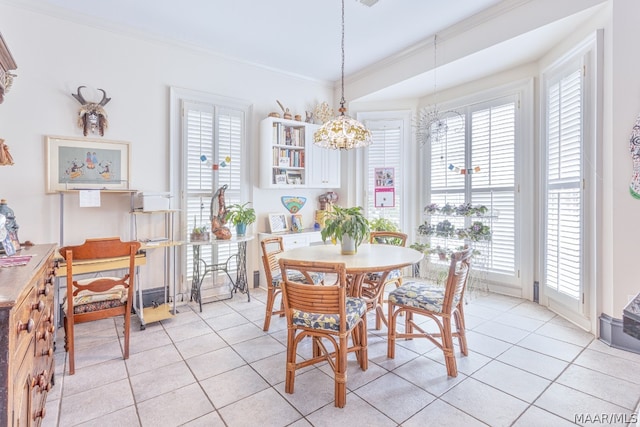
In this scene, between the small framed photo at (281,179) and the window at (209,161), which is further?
the small framed photo at (281,179)

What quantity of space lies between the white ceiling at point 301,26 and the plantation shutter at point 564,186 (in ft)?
1.79

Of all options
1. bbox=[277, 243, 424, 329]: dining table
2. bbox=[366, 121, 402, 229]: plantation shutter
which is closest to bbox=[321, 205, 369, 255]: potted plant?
bbox=[277, 243, 424, 329]: dining table

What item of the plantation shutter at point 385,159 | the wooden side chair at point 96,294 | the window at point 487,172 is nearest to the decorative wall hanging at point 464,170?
the window at point 487,172

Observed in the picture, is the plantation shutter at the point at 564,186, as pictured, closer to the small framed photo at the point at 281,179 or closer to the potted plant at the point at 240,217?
the small framed photo at the point at 281,179

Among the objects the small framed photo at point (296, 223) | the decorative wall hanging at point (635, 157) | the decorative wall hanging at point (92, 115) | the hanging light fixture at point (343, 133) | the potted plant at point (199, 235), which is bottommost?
the potted plant at point (199, 235)

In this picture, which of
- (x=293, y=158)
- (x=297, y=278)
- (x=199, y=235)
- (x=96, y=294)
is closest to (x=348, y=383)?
(x=297, y=278)

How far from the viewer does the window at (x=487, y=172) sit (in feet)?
12.9

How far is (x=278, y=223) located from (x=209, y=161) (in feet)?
4.03

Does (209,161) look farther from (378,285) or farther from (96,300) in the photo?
(378,285)

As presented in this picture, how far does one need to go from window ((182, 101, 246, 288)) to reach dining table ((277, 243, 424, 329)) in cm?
169

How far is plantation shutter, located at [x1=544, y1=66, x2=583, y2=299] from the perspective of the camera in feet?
9.87

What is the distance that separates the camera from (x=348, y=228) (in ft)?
8.58

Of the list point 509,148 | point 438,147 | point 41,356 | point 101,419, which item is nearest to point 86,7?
point 41,356

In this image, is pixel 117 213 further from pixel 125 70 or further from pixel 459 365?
pixel 459 365
